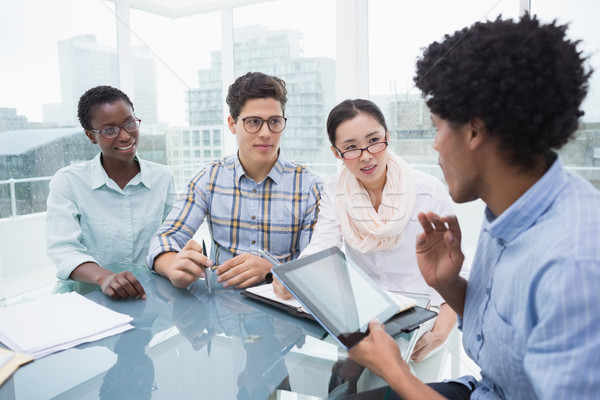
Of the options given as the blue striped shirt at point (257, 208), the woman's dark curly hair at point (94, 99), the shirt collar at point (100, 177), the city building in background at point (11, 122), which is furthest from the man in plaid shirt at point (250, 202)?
the city building in background at point (11, 122)

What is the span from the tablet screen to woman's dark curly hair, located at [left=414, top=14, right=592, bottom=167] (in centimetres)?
28

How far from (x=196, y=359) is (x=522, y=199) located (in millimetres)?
469

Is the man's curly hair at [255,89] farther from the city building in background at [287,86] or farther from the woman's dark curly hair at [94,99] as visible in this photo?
the woman's dark curly hair at [94,99]

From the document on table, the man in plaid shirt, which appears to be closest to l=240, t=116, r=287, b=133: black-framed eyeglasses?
the man in plaid shirt

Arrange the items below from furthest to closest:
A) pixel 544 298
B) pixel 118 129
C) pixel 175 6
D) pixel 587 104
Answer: pixel 118 129, pixel 175 6, pixel 587 104, pixel 544 298

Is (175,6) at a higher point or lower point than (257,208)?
higher

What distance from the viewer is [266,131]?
111 centimetres

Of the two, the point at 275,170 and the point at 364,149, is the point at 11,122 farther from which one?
the point at 364,149

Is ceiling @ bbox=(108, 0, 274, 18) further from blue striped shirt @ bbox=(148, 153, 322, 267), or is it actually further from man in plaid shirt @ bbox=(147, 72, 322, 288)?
blue striped shirt @ bbox=(148, 153, 322, 267)

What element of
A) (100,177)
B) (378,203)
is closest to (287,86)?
(378,203)

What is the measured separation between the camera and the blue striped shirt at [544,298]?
1.21 ft

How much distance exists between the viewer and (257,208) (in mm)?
1194

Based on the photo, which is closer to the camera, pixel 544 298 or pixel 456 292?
pixel 544 298

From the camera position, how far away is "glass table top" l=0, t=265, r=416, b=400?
544 mm
